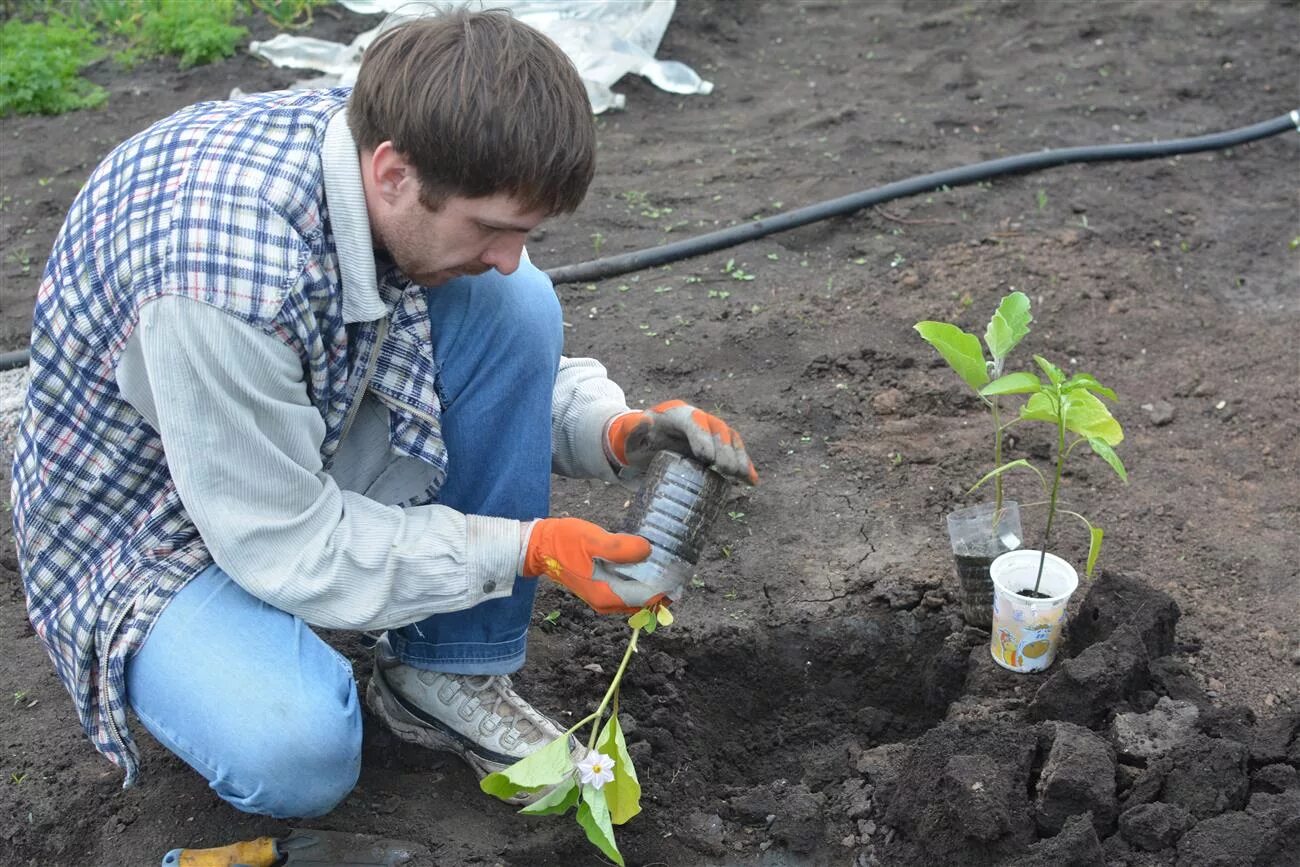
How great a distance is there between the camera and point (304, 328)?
1.76 metres

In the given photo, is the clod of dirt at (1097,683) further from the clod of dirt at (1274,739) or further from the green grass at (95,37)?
the green grass at (95,37)

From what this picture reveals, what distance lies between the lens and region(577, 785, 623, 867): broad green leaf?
6.39 feet

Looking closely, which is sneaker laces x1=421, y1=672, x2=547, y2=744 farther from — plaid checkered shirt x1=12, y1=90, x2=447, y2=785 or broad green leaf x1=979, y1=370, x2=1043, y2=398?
broad green leaf x1=979, y1=370, x2=1043, y2=398

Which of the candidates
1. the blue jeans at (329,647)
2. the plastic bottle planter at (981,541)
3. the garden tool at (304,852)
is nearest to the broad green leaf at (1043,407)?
the plastic bottle planter at (981,541)

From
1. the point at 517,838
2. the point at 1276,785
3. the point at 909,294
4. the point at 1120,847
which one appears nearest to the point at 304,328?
the point at 517,838

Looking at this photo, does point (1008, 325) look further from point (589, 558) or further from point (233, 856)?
point (233, 856)

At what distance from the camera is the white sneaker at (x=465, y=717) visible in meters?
2.25

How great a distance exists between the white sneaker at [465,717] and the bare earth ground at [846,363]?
0.06m

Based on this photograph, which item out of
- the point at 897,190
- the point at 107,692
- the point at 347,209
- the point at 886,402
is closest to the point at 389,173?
the point at 347,209

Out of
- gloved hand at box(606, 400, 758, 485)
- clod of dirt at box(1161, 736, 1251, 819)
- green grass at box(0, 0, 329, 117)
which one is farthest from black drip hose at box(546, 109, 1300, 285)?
green grass at box(0, 0, 329, 117)

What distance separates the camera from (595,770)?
1985 millimetres

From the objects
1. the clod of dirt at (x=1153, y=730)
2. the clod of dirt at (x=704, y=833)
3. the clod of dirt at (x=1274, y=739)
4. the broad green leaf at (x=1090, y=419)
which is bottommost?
the clod of dirt at (x=704, y=833)

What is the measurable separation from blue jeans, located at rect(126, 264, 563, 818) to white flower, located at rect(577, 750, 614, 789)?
325mm

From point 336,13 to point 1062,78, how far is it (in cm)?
310
